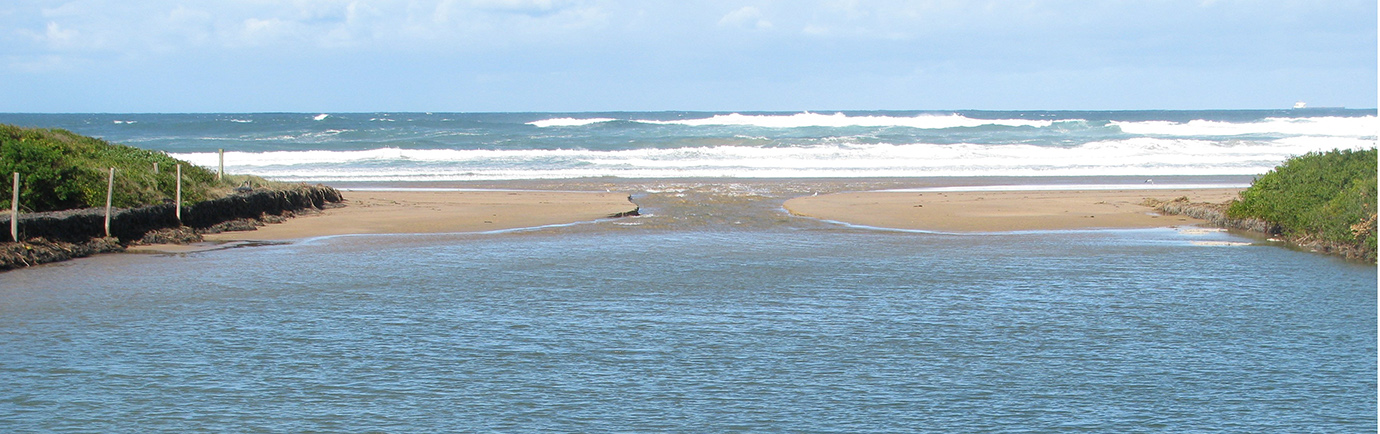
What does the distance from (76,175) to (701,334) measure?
38.9 feet

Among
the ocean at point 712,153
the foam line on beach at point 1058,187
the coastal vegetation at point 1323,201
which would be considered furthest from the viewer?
the ocean at point 712,153

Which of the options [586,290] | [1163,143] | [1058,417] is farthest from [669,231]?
[1163,143]

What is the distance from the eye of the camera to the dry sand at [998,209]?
19.2m

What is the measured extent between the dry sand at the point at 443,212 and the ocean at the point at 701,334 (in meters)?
1.53

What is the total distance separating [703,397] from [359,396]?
2.26m

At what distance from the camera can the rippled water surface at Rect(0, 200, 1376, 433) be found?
6.97 m

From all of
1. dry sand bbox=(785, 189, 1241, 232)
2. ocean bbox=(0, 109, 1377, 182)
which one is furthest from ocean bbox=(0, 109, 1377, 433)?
ocean bbox=(0, 109, 1377, 182)

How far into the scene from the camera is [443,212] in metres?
21.5

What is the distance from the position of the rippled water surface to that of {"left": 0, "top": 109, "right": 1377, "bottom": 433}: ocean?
0.11ft

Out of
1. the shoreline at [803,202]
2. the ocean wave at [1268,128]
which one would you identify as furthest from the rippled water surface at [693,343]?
the ocean wave at [1268,128]

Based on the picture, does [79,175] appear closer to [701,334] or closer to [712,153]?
[701,334]

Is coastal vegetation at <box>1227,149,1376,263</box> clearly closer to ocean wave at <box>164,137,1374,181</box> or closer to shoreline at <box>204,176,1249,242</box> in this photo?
shoreline at <box>204,176,1249,242</box>

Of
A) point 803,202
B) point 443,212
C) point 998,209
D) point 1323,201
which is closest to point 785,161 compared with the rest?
point 803,202

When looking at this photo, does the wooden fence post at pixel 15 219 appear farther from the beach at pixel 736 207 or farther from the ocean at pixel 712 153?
the ocean at pixel 712 153
